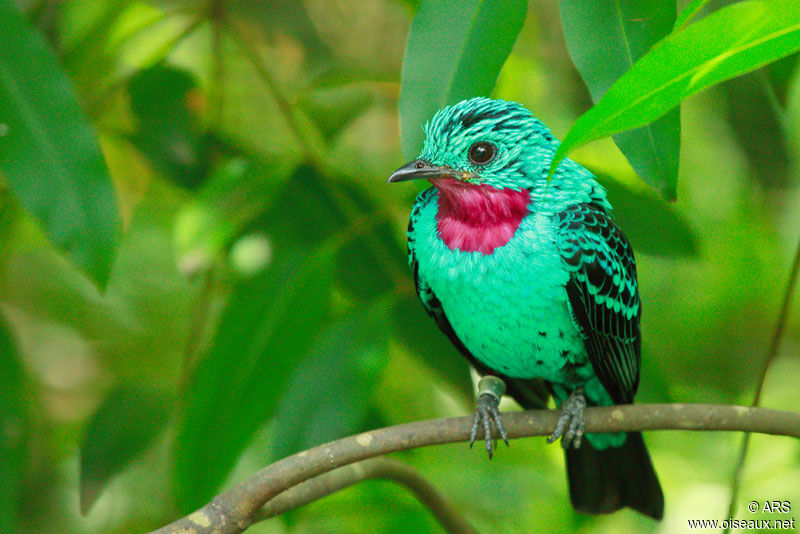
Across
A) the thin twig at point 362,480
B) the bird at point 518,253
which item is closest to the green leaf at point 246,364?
the thin twig at point 362,480

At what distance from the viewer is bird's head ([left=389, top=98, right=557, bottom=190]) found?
2754 millimetres

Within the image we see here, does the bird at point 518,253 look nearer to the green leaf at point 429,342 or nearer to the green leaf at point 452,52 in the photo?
the green leaf at point 452,52

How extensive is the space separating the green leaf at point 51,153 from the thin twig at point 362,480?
2.96 feet

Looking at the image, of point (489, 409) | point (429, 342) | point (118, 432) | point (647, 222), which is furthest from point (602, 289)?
point (118, 432)

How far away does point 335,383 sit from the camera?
3.45m

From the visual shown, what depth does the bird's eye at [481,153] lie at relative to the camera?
9.32ft

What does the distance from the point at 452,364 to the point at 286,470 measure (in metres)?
1.61

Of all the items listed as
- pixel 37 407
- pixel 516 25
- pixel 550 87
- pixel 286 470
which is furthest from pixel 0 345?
pixel 550 87

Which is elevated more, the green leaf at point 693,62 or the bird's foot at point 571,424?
the green leaf at point 693,62

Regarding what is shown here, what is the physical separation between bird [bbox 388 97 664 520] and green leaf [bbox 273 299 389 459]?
1.36 feet

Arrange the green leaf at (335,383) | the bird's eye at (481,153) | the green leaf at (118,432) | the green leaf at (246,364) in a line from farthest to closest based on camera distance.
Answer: the green leaf at (118,432), the green leaf at (335,383), the green leaf at (246,364), the bird's eye at (481,153)

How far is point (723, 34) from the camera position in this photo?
1784 mm

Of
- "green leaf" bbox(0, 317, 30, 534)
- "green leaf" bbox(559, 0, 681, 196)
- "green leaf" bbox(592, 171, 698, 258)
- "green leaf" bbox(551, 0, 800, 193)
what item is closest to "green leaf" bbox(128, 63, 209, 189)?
"green leaf" bbox(0, 317, 30, 534)

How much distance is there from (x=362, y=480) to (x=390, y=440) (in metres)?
0.50
